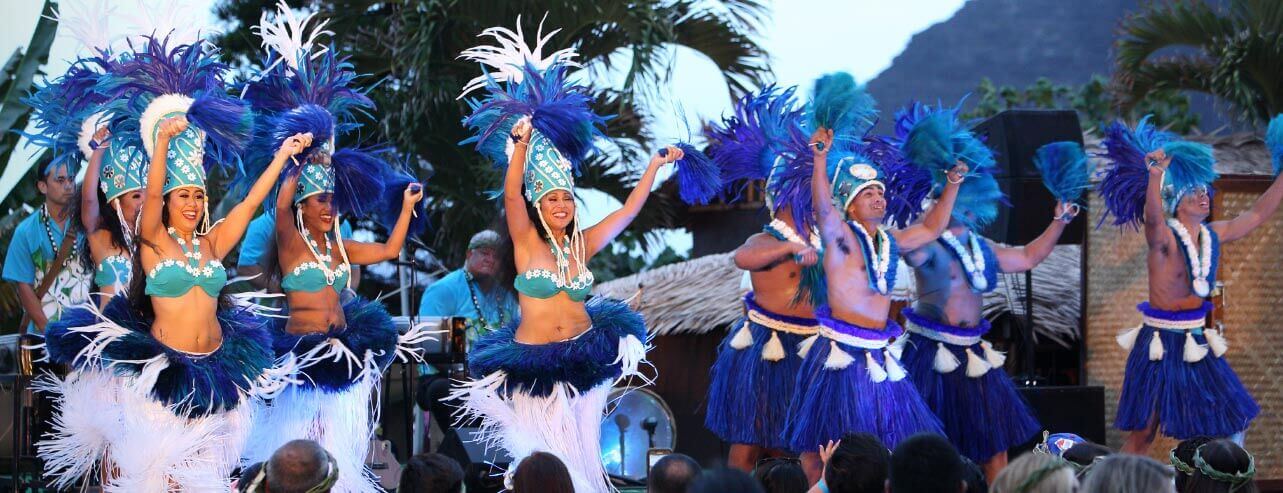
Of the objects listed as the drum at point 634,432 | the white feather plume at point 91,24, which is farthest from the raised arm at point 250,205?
the drum at point 634,432

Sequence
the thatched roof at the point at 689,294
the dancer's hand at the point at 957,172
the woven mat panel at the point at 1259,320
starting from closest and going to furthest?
the dancer's hand at the point at 957,172 → the woven mat panel at the point at 1259,320 → the thatched roof at the point at 689,294

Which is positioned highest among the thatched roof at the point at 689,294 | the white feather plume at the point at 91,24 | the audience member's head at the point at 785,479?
the white feather plume at the point at 91,24

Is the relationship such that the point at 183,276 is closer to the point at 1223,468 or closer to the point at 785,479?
the point at 785,479

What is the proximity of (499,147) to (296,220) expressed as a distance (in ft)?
2.74

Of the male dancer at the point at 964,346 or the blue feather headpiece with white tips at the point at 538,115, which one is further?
the male dancer at the point at 964,346

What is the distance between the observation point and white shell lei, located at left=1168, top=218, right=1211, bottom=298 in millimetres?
6375

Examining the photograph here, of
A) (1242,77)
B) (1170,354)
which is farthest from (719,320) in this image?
(1242,77)

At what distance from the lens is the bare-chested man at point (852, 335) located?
5211 millimetres

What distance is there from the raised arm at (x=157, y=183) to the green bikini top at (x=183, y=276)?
0.27 ft

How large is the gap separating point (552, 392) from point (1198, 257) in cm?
340

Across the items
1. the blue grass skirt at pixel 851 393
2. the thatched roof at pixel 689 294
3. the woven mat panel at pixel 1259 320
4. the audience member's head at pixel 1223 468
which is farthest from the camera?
the thatched roof at pixel 689 294

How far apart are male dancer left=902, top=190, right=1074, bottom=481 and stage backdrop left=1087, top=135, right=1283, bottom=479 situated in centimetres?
110

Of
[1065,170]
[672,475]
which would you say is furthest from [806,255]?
[672,475]

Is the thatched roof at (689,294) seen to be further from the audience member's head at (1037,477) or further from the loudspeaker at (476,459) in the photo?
the audience member's head at (1037,477)
